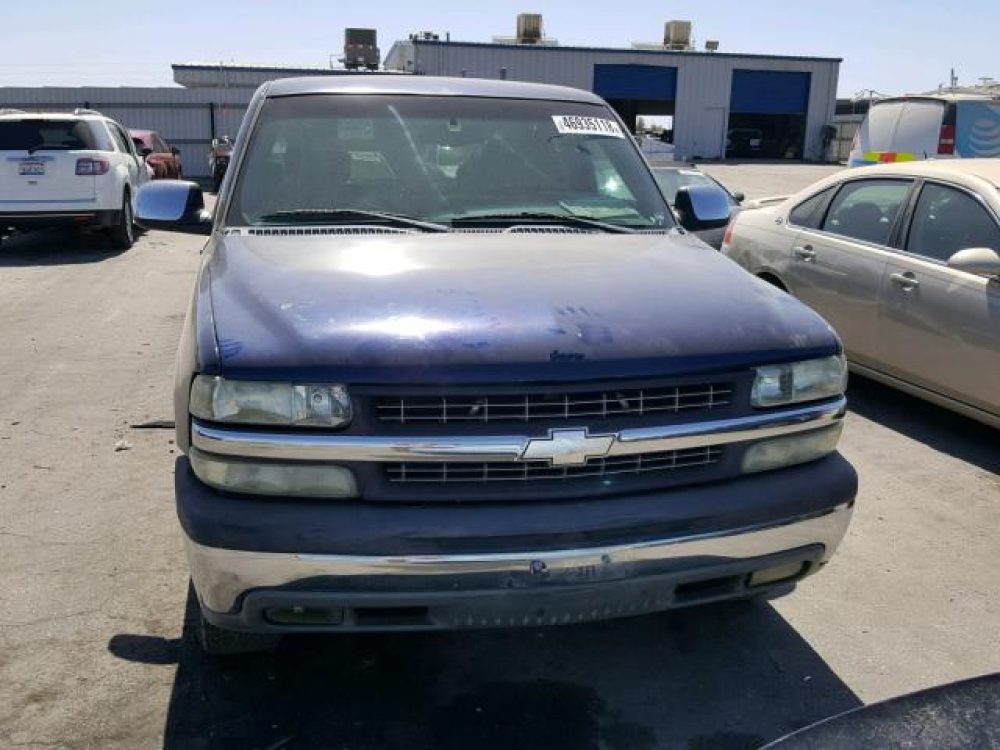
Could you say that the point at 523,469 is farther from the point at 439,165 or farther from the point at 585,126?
the point at 585,126

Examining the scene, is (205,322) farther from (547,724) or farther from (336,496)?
(547,724)

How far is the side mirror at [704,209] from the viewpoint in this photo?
4598mm

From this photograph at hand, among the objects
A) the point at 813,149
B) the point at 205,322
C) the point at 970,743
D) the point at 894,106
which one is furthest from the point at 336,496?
the point at 813,149

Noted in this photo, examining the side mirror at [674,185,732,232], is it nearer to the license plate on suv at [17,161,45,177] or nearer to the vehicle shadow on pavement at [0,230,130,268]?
the vehicle shadow on pavement at [0,230,130,268]

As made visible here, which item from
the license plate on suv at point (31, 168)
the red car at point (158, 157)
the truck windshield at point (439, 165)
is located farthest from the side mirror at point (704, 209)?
the red car at point (158, 157)

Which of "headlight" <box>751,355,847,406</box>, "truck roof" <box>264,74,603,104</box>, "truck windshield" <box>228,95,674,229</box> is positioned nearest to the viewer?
"headlight" <box>751,355,847,406</box>

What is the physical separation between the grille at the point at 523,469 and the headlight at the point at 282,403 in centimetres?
21

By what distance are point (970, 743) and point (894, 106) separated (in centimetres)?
1420

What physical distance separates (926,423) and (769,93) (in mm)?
42901

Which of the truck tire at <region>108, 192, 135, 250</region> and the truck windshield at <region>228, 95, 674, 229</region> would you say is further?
the truck tire at <region>108, 192, 135, 250</region>

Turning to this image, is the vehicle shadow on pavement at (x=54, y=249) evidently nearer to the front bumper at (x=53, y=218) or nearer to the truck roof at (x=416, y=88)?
the front bumper at (x=53, y=218)

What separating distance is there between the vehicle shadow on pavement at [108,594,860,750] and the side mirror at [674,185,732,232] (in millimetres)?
1958

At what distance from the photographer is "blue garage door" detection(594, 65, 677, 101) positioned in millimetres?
42969

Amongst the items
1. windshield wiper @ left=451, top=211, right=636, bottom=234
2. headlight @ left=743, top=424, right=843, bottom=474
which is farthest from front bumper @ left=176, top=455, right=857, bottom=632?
windshield wiper @ left=451, top=211, right=636, bottom=234
